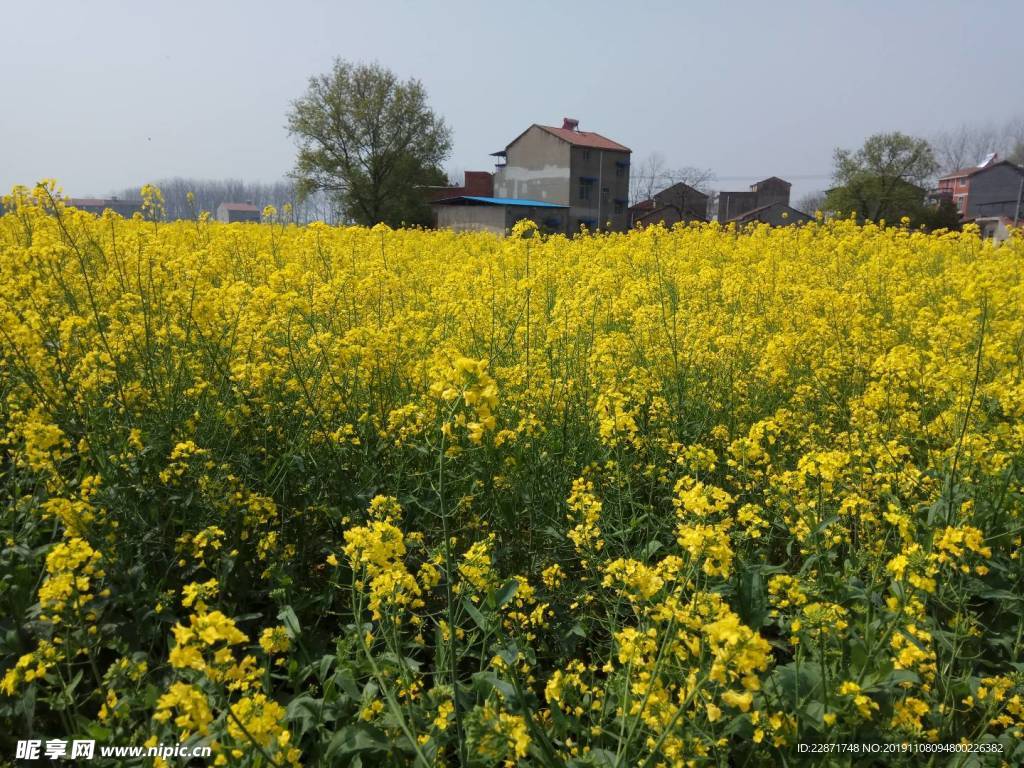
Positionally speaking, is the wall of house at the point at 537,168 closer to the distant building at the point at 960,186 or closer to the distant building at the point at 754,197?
the distant building at the point at 754,197

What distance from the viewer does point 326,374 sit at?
344 cm

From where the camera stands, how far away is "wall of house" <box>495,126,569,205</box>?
4178cm

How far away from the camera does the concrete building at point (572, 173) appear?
41.7 metres

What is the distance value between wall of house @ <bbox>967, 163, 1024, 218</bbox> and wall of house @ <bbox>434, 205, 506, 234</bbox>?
42381 mm

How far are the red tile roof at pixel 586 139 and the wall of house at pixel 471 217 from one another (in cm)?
1184

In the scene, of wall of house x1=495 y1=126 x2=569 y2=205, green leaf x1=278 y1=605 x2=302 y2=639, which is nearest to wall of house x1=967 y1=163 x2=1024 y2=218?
wall of house x1=495 y1=126 x2=569 y2=205

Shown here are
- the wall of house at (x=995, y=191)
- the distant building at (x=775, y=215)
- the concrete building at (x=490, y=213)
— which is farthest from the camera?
the wall of house at (x=995, y=191)

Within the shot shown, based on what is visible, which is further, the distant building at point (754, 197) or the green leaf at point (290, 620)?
the distant building at point (754, 197)

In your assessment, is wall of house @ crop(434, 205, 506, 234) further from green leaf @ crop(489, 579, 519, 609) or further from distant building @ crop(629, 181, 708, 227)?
green leaf @ crop(489, 579, 519, 609)

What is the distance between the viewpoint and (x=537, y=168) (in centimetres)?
4312

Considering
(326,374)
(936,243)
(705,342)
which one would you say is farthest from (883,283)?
(326,374)

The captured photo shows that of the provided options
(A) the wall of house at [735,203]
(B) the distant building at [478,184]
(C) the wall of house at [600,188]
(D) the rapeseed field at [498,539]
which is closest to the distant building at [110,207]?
(D) the rapeseed field at [498,539]

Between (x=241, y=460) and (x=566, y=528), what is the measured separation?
1435 mm

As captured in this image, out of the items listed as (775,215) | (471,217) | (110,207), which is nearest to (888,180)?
(775,215)
